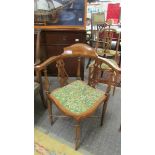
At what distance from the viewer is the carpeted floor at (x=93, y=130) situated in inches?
60.4

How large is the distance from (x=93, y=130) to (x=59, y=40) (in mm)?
1284

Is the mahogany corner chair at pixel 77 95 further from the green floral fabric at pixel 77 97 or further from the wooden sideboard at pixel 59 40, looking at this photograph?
the wooden sideboard at pixel 59 40

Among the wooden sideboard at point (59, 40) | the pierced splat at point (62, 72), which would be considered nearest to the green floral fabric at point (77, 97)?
the pierced splat at point (62, 72)

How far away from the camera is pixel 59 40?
2.44m

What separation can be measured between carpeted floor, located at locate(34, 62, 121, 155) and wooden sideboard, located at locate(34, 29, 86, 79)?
792mm

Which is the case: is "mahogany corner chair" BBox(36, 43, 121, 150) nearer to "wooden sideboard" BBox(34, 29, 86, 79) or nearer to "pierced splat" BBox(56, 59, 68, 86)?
"pierced splat" BBox(56, 59, 68, 86)

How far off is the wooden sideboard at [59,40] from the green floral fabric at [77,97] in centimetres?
87

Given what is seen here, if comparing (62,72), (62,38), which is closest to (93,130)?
(62,72)

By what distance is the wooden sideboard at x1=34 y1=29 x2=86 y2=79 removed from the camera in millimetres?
2352

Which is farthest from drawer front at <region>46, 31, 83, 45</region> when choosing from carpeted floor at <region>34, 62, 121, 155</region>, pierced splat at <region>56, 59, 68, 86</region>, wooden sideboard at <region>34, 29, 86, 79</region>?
carpeted floor at <region>34, 62, 121, 155</region>
